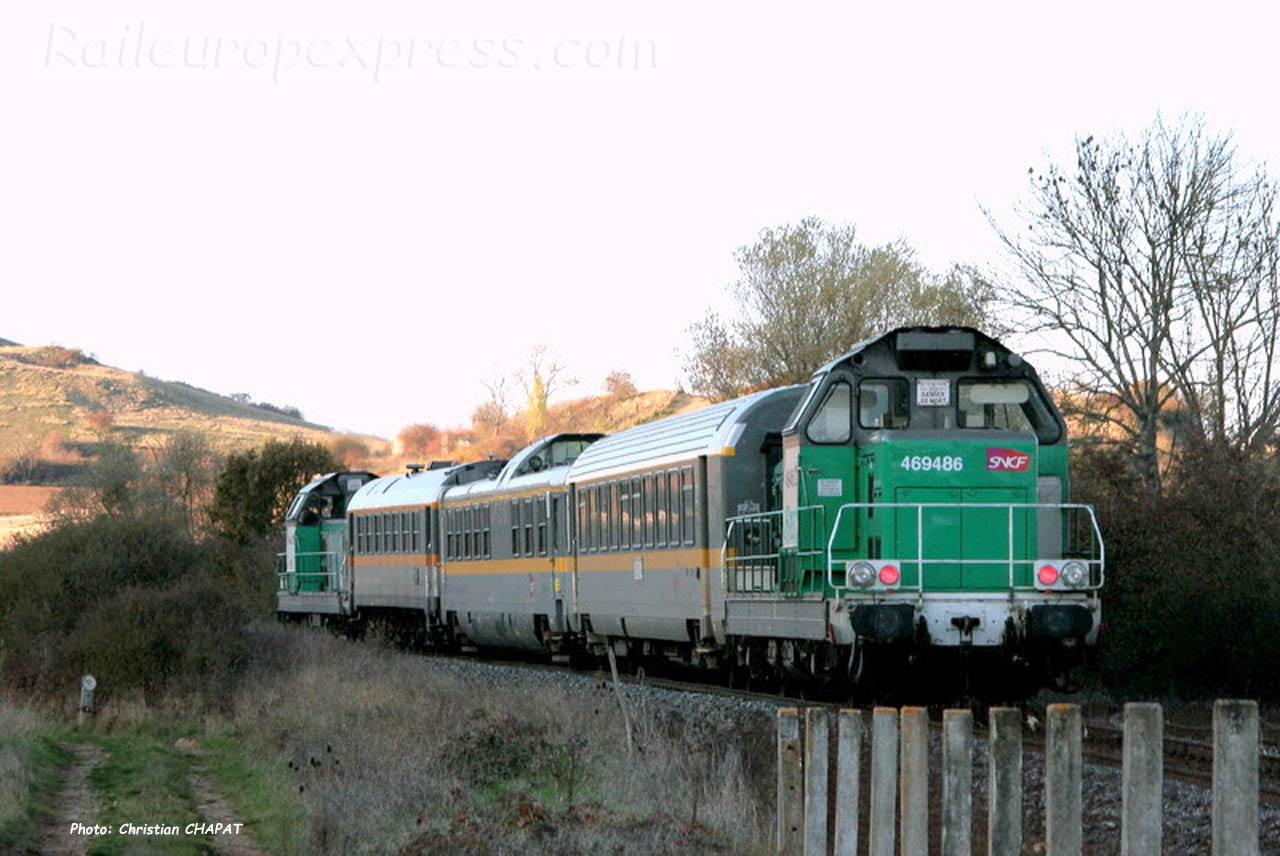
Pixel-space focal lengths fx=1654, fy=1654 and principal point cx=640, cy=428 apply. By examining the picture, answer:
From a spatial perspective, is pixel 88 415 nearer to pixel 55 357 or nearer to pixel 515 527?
pixel 55 357

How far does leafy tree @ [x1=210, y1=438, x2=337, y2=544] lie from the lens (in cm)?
5588

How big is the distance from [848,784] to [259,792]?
8.60 meters

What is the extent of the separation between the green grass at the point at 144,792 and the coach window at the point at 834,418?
267 inches

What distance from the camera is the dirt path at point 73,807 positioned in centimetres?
1227

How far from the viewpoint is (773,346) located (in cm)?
5722

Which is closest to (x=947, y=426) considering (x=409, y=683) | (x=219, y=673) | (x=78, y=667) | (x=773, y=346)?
(x=409, y=683)

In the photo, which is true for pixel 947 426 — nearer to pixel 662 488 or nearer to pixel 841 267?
pixel 662 488

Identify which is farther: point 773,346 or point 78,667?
A: point 773,346

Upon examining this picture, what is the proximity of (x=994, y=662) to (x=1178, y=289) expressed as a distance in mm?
16039

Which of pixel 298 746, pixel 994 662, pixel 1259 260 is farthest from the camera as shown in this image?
pixel 1259 260

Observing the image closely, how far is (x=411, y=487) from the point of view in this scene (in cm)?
3481

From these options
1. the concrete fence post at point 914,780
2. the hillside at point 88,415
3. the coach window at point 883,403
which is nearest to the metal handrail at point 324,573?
the coach window at point 883,403

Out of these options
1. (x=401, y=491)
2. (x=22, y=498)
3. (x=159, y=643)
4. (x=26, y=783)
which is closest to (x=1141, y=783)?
(x=26, y=783)

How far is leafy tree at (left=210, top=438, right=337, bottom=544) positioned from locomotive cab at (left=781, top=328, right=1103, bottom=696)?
136 ft
